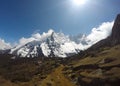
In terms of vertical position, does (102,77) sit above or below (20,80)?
below

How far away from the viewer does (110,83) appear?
71.1m

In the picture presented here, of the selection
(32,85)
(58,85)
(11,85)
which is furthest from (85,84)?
(11,85)

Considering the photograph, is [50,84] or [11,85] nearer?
[50,84]

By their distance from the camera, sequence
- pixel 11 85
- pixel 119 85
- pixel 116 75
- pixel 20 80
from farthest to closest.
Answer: pixel 20 80 < pixel 11 85 < pixel 116 75 < pixel 119 85

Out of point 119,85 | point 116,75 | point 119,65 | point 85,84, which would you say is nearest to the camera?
point 119,85

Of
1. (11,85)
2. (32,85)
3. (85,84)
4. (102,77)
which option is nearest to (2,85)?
(11,85)

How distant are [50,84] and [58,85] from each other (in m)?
3.91

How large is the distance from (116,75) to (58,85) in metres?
31.1

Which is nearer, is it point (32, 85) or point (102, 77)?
point (102, 77)

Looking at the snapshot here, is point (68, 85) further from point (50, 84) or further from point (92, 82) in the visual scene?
point (92, 82)

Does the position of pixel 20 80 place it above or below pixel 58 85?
above

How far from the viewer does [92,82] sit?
78562 mm

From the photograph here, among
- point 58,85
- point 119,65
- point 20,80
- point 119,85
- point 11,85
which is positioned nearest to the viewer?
point 119,85

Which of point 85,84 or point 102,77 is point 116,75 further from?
point 85,84
